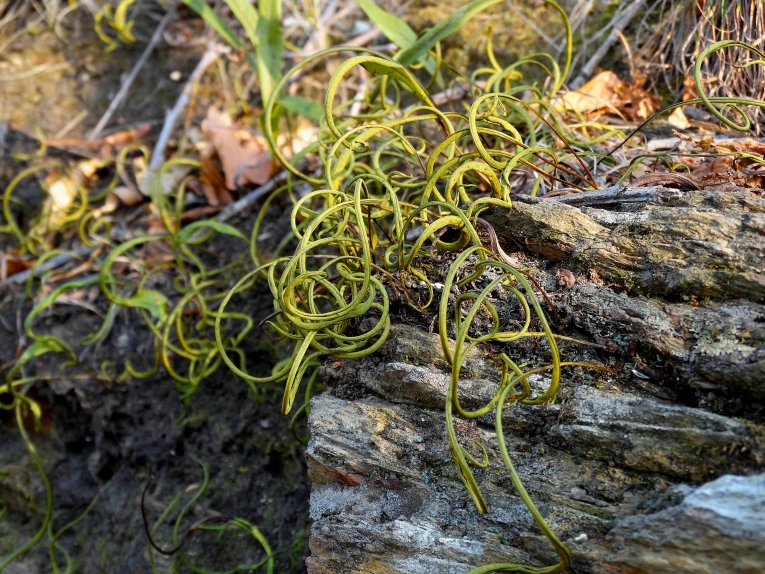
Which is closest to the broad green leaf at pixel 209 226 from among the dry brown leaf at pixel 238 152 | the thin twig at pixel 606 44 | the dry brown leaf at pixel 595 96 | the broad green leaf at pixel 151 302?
the broad green leaf at pixel 151 302

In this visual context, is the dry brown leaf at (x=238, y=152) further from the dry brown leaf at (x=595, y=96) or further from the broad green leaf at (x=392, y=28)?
the dry brown leaf at (x=595, y=96)

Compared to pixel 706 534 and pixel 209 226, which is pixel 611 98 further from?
pixel 706 534

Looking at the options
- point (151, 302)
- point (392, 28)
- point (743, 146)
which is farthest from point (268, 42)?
point (743, 146)

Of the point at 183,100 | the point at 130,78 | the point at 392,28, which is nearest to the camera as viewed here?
the point at 392,28

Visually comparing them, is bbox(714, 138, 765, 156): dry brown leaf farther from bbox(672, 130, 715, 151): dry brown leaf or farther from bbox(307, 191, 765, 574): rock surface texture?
bbox(307, 191, 765, 574): rock surface texture

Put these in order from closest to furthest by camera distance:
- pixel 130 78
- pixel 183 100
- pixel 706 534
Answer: pixel 706 534
pixel 183 100
pixel 130 78

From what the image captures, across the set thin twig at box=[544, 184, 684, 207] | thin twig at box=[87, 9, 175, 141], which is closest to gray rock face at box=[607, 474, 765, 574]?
thin twig at box=[544, 184, 684, 207]
